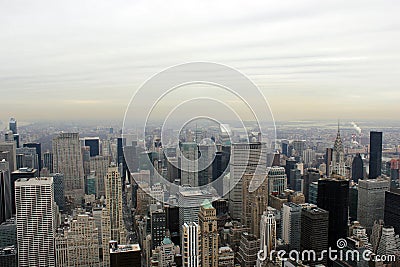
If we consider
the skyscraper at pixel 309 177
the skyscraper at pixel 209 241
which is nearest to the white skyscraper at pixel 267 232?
the skyscraper at pixel 209 241

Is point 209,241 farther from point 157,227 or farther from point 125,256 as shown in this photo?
point 157,227

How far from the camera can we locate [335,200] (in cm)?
547

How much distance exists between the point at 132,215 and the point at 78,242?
82 centimetres

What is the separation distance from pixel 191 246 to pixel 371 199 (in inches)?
113

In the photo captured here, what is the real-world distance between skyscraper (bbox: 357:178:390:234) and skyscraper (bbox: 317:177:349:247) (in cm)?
21

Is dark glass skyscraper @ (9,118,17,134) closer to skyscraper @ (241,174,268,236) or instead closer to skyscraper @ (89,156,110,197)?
skyscraper @ (89,156,110,197)

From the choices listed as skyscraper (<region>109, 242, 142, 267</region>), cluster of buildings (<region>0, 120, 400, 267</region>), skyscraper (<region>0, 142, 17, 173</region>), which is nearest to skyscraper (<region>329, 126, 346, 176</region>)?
cluster of buildings (<region>0, 120, 400, 267</region>)

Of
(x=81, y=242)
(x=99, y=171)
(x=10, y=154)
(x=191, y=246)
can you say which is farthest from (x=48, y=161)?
(x=191, y=246)

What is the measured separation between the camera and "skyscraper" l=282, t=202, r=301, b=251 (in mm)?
4539

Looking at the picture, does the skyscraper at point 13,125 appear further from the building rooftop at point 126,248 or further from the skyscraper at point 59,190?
the building rooftop at point 126,248

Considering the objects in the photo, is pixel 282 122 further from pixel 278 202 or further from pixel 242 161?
pixel 278 202

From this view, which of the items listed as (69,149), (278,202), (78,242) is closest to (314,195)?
(278,202)

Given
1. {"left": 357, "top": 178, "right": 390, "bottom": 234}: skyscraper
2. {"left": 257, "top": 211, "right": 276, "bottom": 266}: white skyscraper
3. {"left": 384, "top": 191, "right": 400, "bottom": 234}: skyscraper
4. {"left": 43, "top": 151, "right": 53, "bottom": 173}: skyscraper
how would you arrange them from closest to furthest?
{"left": 257, "top": 211, "right": 276, "bottom": 266}: white skyscraper, {"left": 384, "top": 191, "right": 400, "bottom": 234}: skyscraper, {"left": 357, "top": 178, "right": 390, "bottom": 234}: skyscraper, {"left": 43, "top": 151, "right": 53, "bottom": 173}: skyscraper

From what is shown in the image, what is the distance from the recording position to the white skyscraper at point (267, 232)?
430 cm
